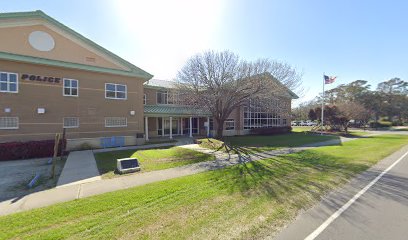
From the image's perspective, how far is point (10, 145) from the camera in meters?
13.1

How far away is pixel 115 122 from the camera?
18953mm

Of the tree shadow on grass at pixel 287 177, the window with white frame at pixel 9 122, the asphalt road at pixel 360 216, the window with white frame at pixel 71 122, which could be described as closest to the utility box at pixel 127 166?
the tree shadow on grass at pixel 287 177

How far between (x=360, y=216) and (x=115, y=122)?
59.5ft

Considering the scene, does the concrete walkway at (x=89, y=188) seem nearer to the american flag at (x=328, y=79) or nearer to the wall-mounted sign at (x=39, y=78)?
the wall-mounted sign at (x=39, y=78)

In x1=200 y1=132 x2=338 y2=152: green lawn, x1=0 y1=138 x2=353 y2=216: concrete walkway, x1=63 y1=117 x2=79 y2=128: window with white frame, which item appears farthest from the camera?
x1=200 y1=132 x2=338 y2=152: green lawn

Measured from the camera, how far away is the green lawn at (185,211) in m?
4.41

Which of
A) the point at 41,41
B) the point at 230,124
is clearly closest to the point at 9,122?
the point at 41,41

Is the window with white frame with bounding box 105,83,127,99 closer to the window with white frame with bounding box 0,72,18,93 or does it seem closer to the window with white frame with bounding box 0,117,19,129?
the window with white frame with bounding box 0,72,18,93

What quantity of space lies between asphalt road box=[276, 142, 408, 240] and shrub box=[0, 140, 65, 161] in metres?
15.1

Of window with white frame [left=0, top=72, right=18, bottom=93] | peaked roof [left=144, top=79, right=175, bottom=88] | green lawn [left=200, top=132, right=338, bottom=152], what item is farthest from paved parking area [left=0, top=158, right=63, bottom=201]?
peaked roof [left=144, top=79, right=175, bottom=88]

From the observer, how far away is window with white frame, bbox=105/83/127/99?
61.4ft

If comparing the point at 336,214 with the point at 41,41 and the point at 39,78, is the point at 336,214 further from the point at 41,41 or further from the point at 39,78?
the point at 41,41

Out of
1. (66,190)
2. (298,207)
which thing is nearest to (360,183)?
(298,207)

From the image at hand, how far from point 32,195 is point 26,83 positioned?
39.4 ft
